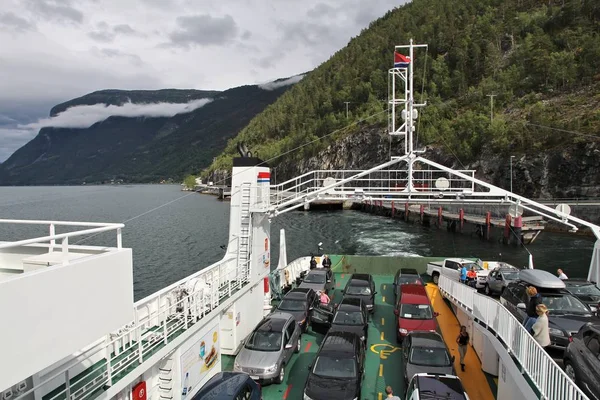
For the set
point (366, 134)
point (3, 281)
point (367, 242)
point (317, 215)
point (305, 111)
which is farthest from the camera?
point (305, 111)

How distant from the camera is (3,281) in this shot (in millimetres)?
4461

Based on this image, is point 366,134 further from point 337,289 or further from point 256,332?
point 256,332

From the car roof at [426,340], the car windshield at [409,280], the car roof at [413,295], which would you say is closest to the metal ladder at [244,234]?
the car roof at [413,295]

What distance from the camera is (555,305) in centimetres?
971

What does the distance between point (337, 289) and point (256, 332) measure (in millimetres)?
9436

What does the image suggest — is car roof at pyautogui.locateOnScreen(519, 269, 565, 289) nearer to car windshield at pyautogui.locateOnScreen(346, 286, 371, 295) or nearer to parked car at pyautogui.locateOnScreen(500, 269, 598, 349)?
parked car at pyautogui.locateOnScreen(500, 269, 598, 349)

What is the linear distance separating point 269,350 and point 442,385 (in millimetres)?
5002

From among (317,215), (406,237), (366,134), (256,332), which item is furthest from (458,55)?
(256,332)

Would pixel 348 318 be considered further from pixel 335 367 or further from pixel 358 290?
pixel 335 367

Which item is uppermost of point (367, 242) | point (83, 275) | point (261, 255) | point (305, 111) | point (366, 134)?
point (305, 111)

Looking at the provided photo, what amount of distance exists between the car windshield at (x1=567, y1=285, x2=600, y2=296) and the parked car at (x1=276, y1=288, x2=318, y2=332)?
29.6 feet

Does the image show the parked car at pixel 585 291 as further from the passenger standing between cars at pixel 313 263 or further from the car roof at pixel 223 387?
the passenger standing between cars at pixel 313 263

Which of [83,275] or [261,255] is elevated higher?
[83,275]

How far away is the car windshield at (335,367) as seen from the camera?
404 inches
